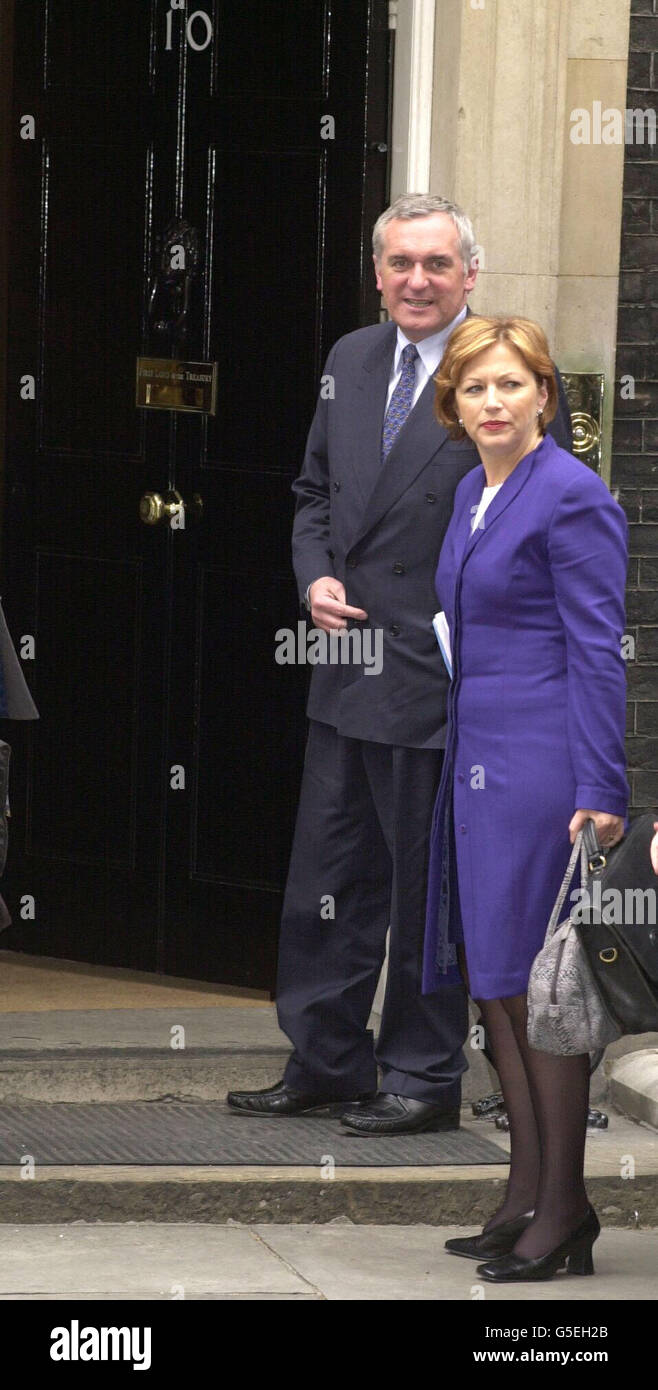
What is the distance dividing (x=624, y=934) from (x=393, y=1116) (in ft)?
4.64

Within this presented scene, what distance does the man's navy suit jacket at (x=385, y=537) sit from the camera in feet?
18.6

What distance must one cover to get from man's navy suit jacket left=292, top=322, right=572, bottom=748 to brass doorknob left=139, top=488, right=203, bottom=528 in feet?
3.63

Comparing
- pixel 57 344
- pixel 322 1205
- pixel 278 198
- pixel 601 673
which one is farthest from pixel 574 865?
pixel 57 344

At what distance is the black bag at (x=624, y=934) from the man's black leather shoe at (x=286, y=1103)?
1479 millimetres

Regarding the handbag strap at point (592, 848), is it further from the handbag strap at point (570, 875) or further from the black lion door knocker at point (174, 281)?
the black lion door knocker at point (174, 281)

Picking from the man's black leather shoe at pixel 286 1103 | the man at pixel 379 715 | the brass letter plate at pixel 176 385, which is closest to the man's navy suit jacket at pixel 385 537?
the man at pixel 379 715

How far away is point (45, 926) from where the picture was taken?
7469 mm

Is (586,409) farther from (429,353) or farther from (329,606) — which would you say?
(329,606)

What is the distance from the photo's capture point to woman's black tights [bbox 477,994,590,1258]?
16.2ft

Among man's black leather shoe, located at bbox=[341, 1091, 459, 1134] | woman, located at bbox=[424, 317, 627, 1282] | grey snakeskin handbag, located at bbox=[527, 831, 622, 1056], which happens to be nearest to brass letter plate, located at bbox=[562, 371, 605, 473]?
woman, located at bbox=[424, 317, 627, 1282]

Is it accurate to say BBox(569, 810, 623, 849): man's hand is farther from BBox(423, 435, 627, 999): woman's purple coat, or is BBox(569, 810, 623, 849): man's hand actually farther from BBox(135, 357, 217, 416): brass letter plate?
BBox(135, 357, 217, 416): brass letter plate

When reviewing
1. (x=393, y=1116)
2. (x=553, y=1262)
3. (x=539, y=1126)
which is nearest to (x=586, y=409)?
(x=393, y=1116)

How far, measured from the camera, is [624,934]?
4699 mm
